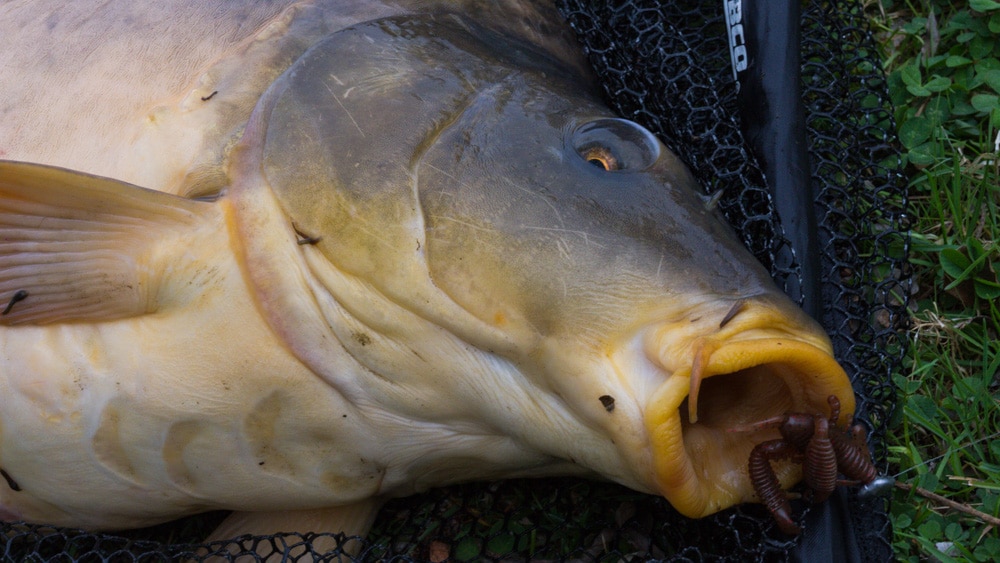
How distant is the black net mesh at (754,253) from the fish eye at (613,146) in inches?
21.4

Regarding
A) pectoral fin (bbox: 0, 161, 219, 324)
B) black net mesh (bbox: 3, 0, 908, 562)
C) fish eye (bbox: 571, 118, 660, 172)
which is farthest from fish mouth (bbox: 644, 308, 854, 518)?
pectoral fin (bbox: 0, 161, 219, 324)

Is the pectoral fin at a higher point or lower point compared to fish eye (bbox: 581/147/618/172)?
higher

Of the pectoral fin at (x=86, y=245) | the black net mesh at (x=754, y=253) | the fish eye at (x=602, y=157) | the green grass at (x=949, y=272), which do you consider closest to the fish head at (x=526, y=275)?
the fish eye at (x=602, y=157)

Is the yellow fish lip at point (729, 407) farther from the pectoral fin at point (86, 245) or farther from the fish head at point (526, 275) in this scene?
the pectoral fin at point (86, 245)

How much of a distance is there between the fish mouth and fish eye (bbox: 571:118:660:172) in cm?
50

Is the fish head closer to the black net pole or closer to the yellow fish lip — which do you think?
the yellow fish lip

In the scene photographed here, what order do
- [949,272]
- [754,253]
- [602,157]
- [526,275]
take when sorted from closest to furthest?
[526,275], [602,157], [754,253], [949,272]

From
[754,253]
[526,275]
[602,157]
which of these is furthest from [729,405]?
[754,253]

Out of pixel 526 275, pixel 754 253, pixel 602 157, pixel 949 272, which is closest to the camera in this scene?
pixel 526 275

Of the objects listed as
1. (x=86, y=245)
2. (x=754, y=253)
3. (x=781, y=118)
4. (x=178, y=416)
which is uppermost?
(x=86, y=245)

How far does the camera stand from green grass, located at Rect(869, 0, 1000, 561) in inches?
103

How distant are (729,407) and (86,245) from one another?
141 cm

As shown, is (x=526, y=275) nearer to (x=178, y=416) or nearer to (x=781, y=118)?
(x=178, y=416)

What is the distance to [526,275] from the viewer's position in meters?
1.95
